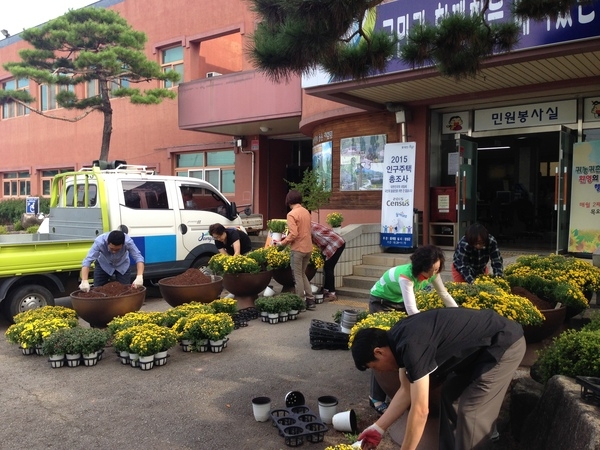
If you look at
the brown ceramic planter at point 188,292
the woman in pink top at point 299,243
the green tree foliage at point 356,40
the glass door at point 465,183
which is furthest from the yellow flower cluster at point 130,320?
the glass door at point 465,183

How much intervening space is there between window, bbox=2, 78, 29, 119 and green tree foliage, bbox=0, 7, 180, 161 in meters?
8.16

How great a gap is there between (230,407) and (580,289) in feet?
12.9

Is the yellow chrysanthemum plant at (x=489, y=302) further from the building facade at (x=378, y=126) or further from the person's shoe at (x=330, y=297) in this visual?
the person's shoe at (x=330, y=297)

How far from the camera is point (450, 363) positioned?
10.7 feet

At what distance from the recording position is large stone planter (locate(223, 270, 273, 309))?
797cm

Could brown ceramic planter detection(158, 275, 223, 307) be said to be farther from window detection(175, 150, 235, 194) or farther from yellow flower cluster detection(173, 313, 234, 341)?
window detection(175, 150, 235, 194)

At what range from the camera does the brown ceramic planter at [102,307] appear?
6.31 meters

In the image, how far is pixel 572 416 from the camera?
307 cm

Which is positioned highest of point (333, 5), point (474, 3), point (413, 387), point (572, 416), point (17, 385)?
point (474, 3)

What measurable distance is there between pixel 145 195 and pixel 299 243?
2.93m

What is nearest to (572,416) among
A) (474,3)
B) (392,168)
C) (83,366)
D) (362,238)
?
(83,366)

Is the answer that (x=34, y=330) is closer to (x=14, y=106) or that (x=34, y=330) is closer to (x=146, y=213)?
(x=146, y=213)

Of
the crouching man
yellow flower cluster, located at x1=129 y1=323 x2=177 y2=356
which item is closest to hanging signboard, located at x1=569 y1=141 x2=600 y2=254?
the crouching man

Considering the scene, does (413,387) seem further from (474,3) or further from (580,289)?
(474,3)
